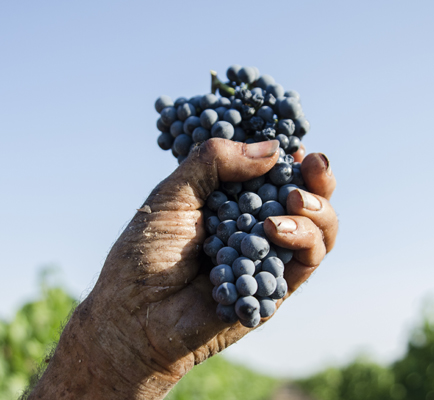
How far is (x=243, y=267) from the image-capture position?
1.74 meters

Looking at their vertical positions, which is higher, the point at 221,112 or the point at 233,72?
the point at 233,72

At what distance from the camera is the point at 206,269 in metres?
2.21

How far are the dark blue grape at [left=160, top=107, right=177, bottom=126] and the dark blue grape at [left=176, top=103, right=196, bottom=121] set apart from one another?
5cm

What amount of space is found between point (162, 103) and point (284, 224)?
1.19 m

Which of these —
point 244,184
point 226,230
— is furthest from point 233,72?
point 226,230

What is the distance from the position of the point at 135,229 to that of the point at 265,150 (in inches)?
33.0

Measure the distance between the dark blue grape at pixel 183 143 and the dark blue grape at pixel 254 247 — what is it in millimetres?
817

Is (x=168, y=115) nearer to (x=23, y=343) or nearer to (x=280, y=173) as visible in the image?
(x=280, y=173)

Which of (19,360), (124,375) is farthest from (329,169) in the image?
(19,360)

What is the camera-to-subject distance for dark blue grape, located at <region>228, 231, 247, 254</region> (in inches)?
73.2

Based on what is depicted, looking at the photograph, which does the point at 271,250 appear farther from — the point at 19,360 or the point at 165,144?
the point at 19,360

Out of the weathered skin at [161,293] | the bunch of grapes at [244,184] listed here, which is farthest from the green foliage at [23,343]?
the bunch of grapes at [244,184]

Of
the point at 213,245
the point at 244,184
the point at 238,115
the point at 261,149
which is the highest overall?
the point at 238,115

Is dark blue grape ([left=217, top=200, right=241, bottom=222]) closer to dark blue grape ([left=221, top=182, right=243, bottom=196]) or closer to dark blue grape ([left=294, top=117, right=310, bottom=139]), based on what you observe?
dark blue grape ([left=221, top=182, right=243, bottom=196])
